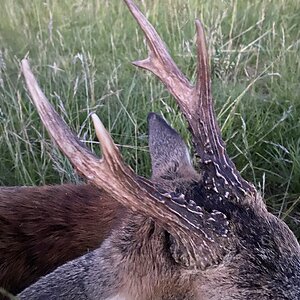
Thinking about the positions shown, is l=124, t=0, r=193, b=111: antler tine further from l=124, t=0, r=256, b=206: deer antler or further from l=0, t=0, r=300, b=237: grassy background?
l=0, t=0, r=300, b=237: grassy background

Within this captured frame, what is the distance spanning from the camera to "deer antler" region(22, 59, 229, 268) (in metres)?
2.54

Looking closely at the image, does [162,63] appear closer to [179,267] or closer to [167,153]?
[167,153]

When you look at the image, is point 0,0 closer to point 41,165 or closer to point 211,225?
point 41,165

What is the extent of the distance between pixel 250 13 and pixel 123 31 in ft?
3.44

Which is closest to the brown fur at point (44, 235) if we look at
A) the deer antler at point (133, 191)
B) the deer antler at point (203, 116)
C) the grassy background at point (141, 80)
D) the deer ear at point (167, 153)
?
the deer ear at point (167, 153)

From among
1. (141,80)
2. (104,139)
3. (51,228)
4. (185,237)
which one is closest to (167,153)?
(51,228)

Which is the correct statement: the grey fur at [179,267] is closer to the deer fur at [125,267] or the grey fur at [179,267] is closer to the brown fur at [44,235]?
the deer fur at [125,267]

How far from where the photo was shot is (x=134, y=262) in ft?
9.33

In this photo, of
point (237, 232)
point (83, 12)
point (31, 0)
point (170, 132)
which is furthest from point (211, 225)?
point (31, 0)

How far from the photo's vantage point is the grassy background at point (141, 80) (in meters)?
4.62

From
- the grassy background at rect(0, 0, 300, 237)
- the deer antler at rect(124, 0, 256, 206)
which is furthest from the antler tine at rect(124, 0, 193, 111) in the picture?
the grassy background at rect(0, 0, 300, 237)

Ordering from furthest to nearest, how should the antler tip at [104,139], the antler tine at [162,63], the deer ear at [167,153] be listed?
the deer ear at [167,153] < the antler tine at [162,63] < the antler tip at [104,139]

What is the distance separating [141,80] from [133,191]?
290 centimetres

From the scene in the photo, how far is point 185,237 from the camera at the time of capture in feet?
8.64
